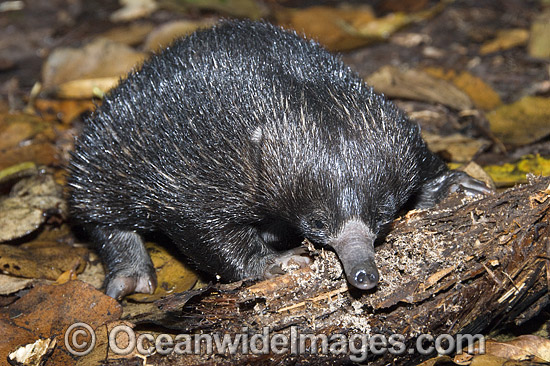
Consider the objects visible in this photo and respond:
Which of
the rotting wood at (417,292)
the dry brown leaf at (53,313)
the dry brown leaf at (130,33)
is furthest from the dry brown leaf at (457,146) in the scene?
the dry brown leaf at (130,33)

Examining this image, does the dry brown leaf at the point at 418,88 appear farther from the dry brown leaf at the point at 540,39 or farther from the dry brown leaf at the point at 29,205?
the dry brown leaf at the point at 29,205

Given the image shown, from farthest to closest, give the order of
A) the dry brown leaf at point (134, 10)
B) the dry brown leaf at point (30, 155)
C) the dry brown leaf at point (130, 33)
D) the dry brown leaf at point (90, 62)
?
the dry brown leaf at point (134, 10) < the dry brown leaf at point (130, 33) < the dry brown leaf at point (90, 62) < the dry brown leaf at point (30, 155)

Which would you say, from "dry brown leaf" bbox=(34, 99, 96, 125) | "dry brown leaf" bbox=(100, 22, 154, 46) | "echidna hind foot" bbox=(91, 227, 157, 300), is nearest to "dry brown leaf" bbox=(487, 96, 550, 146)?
"echidna hind foot" bbox=(91, 227, 157, 300)

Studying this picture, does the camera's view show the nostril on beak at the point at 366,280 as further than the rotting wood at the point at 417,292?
No

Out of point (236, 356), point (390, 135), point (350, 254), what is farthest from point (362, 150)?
point (236, 356)

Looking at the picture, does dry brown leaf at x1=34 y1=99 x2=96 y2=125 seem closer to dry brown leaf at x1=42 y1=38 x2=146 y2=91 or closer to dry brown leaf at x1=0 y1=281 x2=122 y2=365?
dry brown leaf at x1=42 y1=38 x2=146 y2=91

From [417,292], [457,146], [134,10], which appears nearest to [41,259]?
[417,292]
